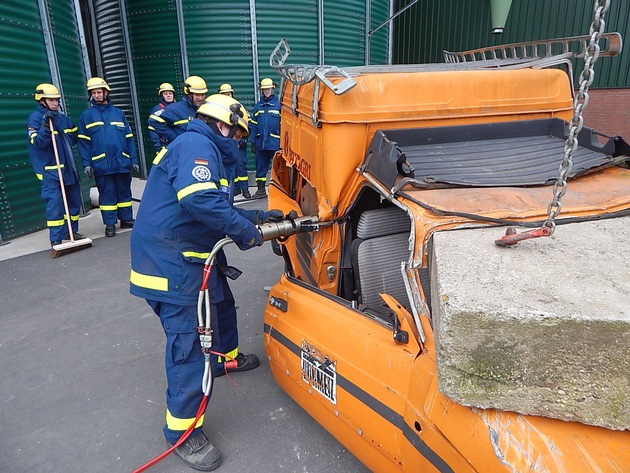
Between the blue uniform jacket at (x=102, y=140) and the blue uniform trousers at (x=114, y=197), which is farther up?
the blue uniform jacket at (x=102, y=140)

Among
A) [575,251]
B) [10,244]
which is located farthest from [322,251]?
[10,244]

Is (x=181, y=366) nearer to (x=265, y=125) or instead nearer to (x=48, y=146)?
(x=48, y=146)

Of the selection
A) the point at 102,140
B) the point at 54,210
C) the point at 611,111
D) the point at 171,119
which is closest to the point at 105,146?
the point at 102,140

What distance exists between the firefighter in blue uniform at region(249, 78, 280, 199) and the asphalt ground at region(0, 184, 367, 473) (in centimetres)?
400

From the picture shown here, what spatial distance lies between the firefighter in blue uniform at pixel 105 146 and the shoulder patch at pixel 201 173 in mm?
4639

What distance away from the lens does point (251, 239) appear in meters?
2.44

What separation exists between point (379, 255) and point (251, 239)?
69 cm

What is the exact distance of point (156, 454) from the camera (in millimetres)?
2529

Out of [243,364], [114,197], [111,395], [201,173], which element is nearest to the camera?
[201,173]

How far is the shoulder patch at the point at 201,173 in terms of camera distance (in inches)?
86.7

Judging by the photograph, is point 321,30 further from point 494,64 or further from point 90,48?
point 494,64

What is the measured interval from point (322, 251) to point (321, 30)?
7.96 m

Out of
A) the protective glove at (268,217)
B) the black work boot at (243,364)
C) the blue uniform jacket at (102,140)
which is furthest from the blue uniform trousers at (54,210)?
the protective glove at (268,217)

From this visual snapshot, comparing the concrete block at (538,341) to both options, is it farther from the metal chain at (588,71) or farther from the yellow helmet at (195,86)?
the yellow helmet at (195,86)
